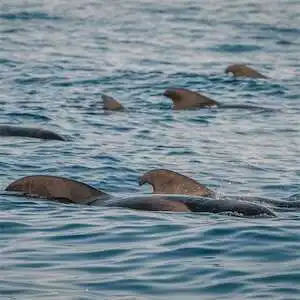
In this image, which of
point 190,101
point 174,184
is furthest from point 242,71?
point 174,184

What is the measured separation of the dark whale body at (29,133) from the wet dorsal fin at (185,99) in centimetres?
402

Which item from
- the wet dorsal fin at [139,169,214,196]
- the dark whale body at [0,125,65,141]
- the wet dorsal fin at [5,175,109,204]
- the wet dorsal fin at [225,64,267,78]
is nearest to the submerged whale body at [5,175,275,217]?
the wet dorsal fin at [5,175,109,204]

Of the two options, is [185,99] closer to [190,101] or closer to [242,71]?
[190,101]

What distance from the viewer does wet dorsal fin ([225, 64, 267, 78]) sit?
2481cm

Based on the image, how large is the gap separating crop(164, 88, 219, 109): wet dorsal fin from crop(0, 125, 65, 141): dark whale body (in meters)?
4.02

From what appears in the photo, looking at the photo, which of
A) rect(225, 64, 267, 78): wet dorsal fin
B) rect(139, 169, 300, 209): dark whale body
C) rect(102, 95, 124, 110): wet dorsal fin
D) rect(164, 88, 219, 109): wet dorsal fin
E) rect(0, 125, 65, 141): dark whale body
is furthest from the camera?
rect(225, 64, 267, 78): wet dorsal fin

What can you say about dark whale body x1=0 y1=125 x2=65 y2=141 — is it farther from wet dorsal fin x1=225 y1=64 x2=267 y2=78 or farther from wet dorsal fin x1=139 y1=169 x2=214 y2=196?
wet dorsal fin x1=225 y1=64 x2=267 y2=78

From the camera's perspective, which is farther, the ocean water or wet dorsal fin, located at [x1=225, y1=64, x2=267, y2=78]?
wet dorsal fin, located at [x1=225, y1=64, x2=267, y2=78]

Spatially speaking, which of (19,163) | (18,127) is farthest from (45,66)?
(19,163)

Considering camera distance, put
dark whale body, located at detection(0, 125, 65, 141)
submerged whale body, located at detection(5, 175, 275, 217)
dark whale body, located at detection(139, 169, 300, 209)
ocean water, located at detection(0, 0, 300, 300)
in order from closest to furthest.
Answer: ocean water, located at detection(0, 0, 300, 300), submerged whale body, located at detection(5, 175, 275, 217), dark whale body, located at detection(139, 169, 300, 209), dark whale body, located at detection(0, 125, 65, 141)

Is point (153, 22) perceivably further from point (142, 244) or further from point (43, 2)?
point (142, 244)

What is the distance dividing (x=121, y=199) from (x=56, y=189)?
2.23ft

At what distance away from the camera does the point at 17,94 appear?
22203 millimetres

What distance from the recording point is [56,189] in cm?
1322
